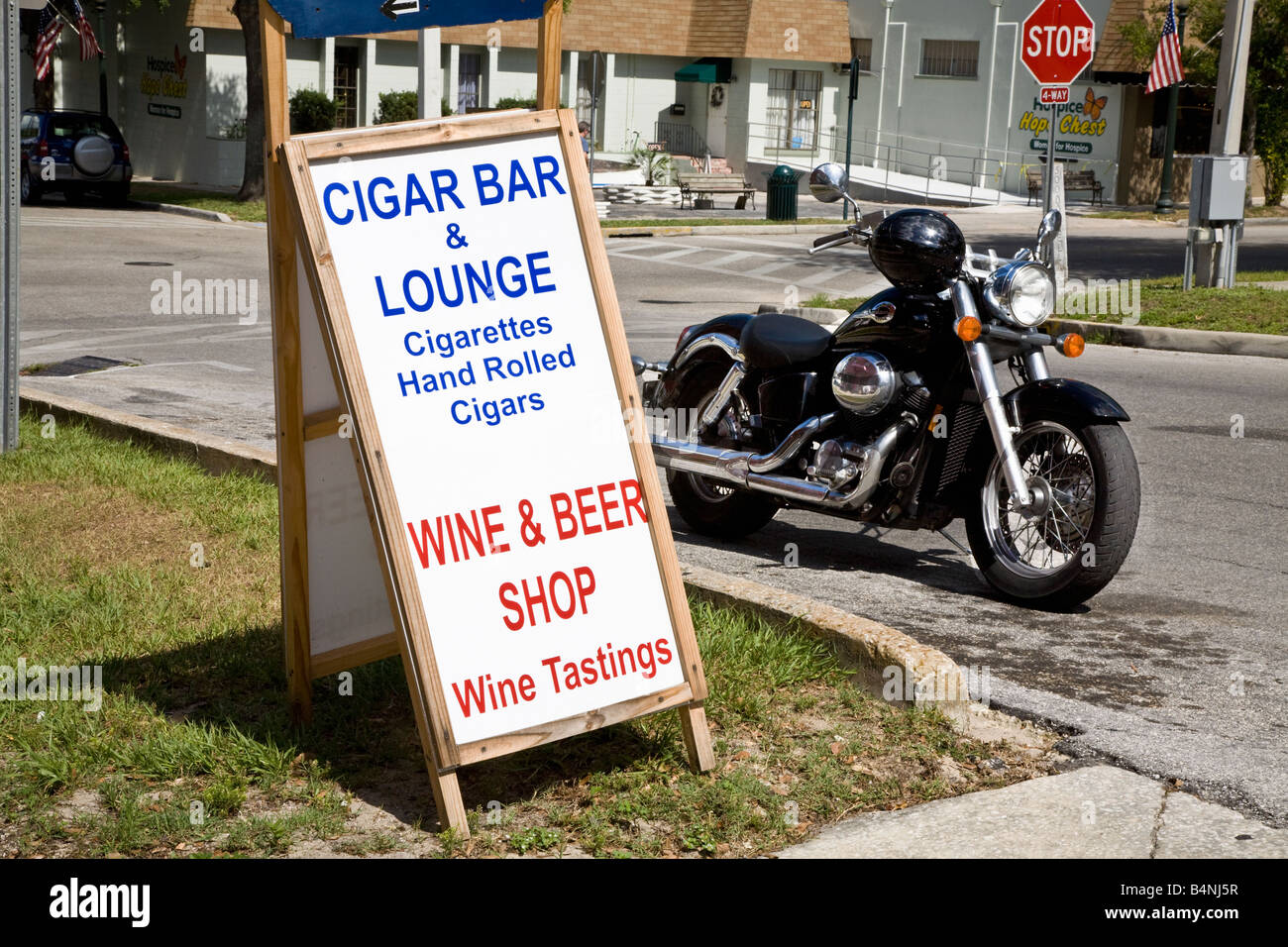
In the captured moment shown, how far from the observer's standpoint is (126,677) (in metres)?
4.88

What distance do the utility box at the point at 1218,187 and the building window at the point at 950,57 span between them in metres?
23.7

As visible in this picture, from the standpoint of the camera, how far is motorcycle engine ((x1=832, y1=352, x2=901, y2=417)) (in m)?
6.21

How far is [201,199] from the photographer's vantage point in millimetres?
30375

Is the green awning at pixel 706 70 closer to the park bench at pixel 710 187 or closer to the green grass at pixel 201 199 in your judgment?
the park bench at pixel 710 187

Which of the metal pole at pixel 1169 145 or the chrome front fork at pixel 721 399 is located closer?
the chrome front fork at pixel 721 399

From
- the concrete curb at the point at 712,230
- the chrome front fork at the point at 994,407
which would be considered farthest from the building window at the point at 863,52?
the chrome front fork at the point at 994,407

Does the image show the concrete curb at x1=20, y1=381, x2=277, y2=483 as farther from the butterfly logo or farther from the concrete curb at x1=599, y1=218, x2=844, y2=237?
the butterfly logo

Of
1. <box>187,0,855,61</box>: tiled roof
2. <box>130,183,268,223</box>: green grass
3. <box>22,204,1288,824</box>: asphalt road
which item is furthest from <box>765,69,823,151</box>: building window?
<box>22,204,1288,824</box>: asphalt road

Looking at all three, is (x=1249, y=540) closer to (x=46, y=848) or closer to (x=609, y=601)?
(x=609, y=601)

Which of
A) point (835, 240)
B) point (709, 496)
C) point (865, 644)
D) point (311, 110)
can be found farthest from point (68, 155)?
point (865, 644)

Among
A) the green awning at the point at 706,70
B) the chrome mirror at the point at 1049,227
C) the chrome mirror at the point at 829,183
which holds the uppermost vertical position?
the green awning at the point at 706,70

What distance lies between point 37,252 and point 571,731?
17.6 m

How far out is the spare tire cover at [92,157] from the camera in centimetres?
2745
